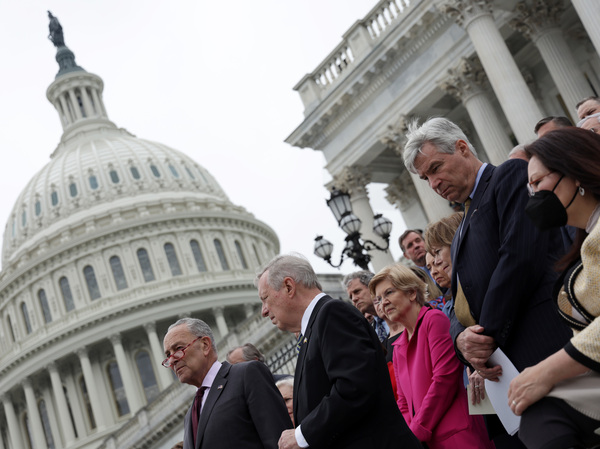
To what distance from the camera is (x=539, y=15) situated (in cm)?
1602

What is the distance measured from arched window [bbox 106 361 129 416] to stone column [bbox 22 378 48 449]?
6174 mm

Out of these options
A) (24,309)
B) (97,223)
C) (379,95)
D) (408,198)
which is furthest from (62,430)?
(379,95)

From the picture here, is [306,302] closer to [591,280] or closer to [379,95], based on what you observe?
[591,280]

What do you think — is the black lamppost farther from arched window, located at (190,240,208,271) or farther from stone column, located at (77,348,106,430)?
arched window, located at (190,240,208,271)

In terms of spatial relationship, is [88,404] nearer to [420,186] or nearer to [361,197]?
[361,197]

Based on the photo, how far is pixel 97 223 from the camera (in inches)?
2418

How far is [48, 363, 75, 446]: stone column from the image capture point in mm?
54344

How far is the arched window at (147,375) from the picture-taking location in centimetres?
5453

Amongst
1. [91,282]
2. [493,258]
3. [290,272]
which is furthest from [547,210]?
[91,282]

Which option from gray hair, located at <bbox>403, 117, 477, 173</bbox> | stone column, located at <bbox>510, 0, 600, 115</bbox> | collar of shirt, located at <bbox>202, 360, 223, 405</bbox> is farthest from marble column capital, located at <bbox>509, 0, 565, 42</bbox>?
collar of shirt, located at <bbox>202, 360, 223, 405</bbox>

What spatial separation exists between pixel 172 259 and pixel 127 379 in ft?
35.8

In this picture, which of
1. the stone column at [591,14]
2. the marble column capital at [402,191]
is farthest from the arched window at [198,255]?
the stone column at [591,14]

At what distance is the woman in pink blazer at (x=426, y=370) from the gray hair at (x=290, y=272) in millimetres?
857

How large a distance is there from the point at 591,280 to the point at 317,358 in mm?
1621
